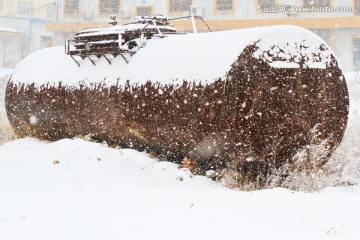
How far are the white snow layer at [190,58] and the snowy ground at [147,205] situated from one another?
1313 mm

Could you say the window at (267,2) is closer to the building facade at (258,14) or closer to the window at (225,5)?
the building facade at (258,14)

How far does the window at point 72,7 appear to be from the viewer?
1286 inches

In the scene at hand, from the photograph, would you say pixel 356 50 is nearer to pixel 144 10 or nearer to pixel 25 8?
pixel 144 10

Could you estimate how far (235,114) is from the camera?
645 centimetres

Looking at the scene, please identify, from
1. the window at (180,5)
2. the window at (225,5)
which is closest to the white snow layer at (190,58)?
the window at (225,5)

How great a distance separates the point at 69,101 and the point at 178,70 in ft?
8.57

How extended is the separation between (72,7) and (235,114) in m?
28.4

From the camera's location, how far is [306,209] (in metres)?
5.28

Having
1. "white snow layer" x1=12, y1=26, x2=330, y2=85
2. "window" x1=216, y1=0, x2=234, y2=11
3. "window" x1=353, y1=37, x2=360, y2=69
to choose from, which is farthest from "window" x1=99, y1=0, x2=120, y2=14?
"white snow layer" x1=12, y1=26, x2=330, y2=85

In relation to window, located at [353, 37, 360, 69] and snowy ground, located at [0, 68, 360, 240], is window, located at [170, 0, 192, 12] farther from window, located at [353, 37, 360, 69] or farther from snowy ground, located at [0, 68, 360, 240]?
snowy ground, located at [0, 68, 360, 240]

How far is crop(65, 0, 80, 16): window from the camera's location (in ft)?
107

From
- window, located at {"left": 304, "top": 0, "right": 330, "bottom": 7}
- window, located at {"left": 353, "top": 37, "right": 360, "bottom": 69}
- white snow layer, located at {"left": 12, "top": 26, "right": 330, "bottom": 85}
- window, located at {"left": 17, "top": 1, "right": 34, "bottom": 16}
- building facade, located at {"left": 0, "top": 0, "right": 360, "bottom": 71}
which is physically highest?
window, located at {"left": 17, "top": 1, "right": 34, "bottom": 16}

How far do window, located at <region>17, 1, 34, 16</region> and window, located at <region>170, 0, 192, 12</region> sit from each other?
98.5 feet

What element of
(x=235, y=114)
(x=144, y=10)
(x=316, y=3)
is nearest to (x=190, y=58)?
(x=235, y=114)
